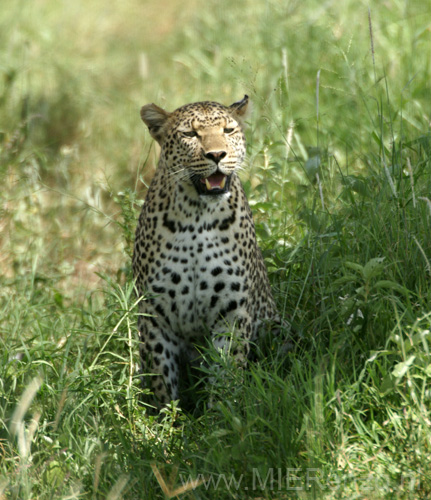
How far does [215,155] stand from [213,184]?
6.8 inches

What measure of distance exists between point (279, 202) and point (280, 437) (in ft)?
8.65

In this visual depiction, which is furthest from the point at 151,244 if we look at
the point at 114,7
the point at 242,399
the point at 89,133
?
the point at 114,7

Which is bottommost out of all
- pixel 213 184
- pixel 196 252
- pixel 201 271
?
pixel 201 271

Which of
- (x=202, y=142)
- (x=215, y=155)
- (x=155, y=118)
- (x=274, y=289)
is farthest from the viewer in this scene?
Result: (x=274, y=289)

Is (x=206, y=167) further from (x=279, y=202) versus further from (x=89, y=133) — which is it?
(x=89, y=133)

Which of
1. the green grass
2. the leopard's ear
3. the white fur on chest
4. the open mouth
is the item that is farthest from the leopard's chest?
the leopard's ear

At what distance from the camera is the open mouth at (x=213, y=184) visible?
14.6ft

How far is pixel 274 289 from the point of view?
→ 5270mm

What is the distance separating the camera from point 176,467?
340 cm

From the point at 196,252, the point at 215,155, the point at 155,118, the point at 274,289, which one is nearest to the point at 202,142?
the point at 215,155

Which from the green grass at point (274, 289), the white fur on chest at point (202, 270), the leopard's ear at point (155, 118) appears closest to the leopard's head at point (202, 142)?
the leopard's ear at point (155, 118)

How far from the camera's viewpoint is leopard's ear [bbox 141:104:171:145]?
15.9 ft

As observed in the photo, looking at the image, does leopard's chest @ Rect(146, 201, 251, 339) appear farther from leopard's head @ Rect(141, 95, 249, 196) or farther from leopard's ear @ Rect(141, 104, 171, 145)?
leopard's ear @ Rect(141, 104, 171, 145)

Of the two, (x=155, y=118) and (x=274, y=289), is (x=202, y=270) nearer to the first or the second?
(x=274, y=289)
